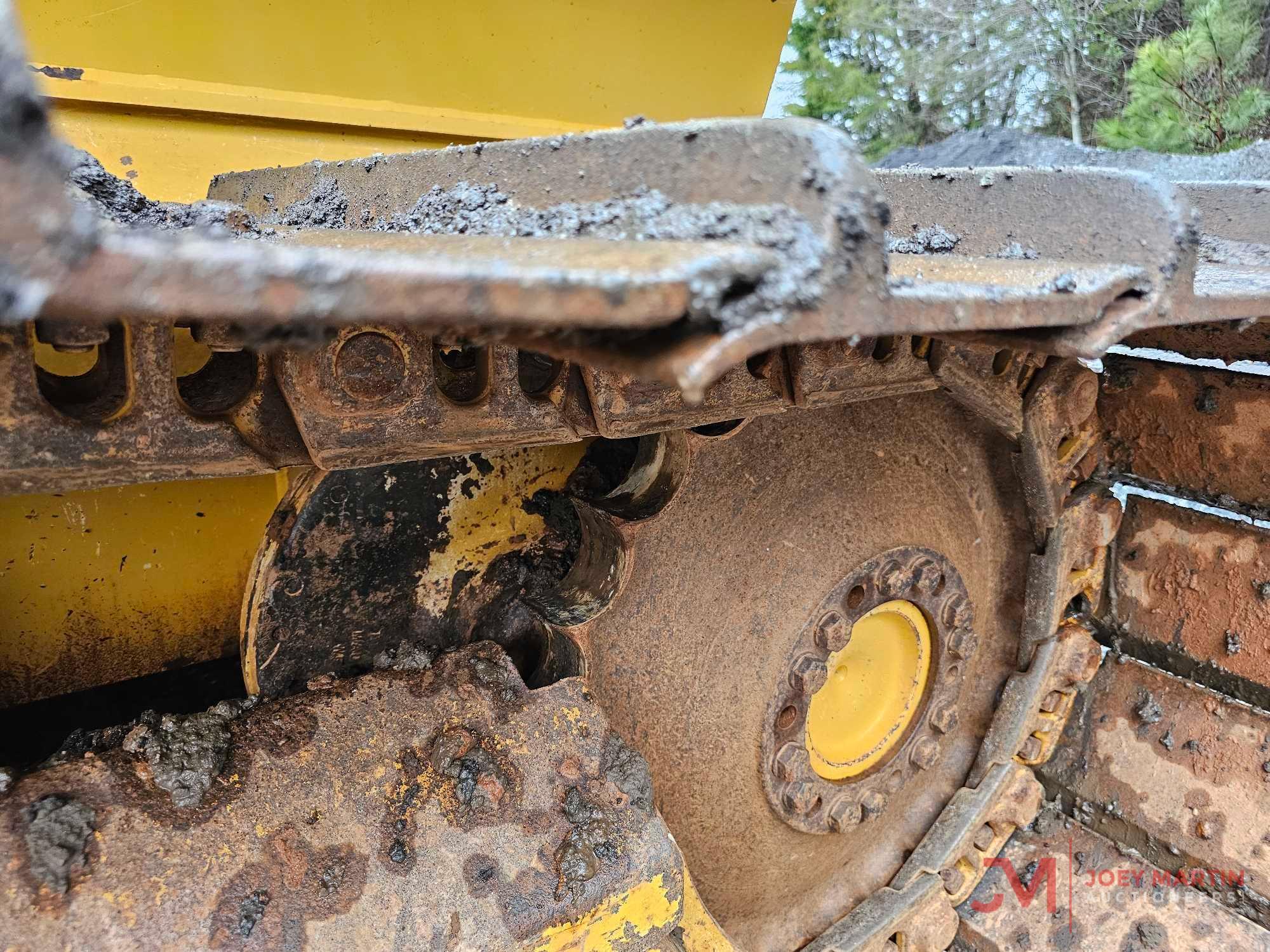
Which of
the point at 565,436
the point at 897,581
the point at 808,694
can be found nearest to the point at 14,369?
the point at 565,436

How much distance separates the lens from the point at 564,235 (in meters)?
0.66

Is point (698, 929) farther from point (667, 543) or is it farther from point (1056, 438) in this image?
point (1056, 438)

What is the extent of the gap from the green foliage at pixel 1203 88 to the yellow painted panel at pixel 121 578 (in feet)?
17.4

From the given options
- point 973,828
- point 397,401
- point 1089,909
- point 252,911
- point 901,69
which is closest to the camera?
point 397,401

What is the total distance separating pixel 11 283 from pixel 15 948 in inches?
28.6

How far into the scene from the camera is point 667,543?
1.29 meters

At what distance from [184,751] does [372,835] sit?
22cm

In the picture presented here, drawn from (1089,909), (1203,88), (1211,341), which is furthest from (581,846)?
(1203,88)

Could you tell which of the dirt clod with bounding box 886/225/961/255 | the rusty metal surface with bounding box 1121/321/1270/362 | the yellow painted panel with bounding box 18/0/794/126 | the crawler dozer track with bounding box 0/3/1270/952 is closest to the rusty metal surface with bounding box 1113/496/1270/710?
the crawler dozer track with bounding box 0/3/1270/952

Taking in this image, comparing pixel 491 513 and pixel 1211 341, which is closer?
pixel 491 513

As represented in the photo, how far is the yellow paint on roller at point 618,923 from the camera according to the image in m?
1.04

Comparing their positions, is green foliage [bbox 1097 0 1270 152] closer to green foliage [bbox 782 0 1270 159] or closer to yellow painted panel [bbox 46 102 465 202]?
green foliage [bbox 782 0 1270 159]

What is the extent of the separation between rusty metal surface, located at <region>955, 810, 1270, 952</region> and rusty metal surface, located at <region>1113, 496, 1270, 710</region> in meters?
0.46

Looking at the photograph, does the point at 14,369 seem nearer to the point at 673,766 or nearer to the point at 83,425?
the point at 83,425
